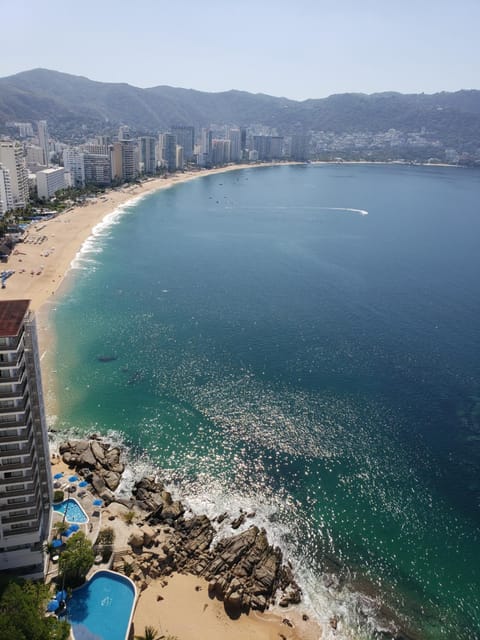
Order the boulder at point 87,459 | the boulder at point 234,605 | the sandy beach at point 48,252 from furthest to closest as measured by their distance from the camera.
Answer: the sandy beach at point 48,252, the boulder at point 87,459, the boulder at point 234,605

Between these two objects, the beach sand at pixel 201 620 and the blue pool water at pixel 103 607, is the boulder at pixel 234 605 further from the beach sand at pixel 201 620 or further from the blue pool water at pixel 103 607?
the blue pool water at pixel 103 607

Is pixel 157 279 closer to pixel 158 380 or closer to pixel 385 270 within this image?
pixel 158 380

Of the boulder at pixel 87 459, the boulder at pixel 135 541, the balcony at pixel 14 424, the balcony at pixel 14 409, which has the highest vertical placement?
the balcony at pixel 14 409

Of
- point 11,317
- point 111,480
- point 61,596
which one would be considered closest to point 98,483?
point 111,480

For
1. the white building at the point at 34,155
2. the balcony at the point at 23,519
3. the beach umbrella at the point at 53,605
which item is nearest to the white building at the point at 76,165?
the white building at the point at 34,155

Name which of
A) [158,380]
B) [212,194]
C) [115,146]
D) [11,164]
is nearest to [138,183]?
[115,146]

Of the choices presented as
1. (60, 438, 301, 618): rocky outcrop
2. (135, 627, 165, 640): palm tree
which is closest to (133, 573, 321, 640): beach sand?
(135, 627, 165, 640): palm tree

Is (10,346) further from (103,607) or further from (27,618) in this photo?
(103,607)
